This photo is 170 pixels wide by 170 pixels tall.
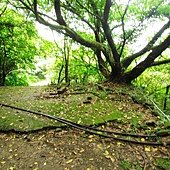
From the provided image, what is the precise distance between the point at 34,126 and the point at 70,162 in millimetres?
Answer: 1476

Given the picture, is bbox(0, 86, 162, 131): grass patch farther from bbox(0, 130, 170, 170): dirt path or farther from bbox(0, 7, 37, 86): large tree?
bbox(0, 7, 37, 86): large tree

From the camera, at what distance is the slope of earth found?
363cm

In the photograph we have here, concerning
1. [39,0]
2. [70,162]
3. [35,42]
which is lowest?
[70,162]

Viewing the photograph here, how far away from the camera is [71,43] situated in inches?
526

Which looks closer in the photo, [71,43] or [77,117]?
[77,117]

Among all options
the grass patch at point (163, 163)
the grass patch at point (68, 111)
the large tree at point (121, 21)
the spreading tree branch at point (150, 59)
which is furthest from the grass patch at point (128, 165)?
the spreading tree branch at point (150, 59)

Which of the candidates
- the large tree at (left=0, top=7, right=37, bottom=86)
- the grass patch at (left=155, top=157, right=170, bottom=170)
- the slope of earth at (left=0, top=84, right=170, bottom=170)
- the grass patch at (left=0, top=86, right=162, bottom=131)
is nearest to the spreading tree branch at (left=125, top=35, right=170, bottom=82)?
the slope of earth at (left=0, top=84, right=170, bottom=170)

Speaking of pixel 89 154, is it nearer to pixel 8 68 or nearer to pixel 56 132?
pixel 56 132

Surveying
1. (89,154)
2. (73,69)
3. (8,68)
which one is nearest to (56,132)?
(89,154)

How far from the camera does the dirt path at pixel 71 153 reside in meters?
3.55

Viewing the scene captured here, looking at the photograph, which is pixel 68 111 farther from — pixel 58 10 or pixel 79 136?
pixel 58 10

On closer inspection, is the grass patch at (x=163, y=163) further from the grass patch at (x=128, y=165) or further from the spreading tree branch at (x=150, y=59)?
the spreading tree branch at (x=150, y=59)

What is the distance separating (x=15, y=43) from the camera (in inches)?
459

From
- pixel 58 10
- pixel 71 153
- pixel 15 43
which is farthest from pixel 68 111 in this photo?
pixel 15 43
